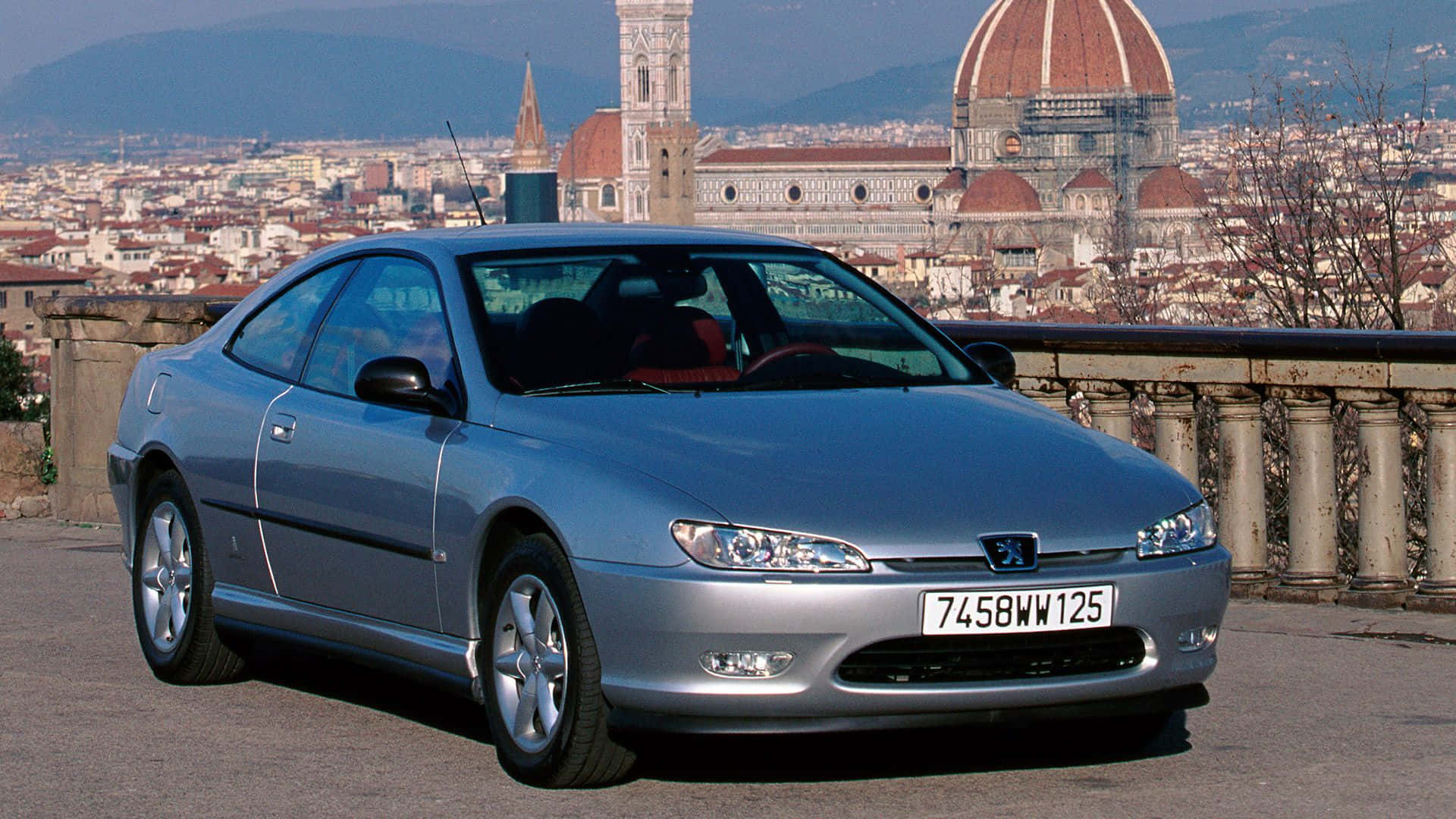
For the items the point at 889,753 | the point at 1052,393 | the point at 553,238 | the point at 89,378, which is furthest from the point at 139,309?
the point at 889,753

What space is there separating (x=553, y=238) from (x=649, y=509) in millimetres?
1443

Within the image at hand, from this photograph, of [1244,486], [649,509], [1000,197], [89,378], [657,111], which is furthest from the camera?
[657,111]

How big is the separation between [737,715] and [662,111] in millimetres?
179048

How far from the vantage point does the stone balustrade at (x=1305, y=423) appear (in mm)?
7094

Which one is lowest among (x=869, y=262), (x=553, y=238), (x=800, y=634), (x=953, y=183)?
(x=869, y=262)

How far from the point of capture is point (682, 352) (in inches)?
213

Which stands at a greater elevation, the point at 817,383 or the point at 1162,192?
the point at 1162,192

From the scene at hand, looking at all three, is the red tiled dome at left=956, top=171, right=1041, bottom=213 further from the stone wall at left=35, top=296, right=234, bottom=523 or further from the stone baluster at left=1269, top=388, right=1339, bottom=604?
the stone baluster at left=1269, top=388, right=1339, bottom=604

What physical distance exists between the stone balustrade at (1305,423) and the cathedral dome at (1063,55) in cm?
16810

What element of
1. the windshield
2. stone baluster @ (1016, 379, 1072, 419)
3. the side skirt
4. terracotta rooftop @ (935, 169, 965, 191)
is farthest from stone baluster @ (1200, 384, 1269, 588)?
terracotta rooftop @ (935, 169, 965, 191)

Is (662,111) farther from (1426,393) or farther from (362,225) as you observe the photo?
(1426,393)

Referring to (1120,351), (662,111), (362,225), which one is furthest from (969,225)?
(1120,351)

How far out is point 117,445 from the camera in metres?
6.71

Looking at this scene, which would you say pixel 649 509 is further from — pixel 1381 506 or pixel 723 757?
pixel 1381 506
